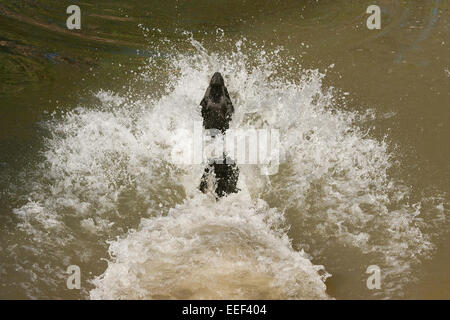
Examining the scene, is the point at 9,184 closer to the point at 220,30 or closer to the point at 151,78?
the point at 151,78

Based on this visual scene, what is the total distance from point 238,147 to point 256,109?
0.85 metres

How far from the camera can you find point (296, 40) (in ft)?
31.5

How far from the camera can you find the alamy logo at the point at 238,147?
21.8 ft

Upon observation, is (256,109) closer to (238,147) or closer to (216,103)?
(238,147)

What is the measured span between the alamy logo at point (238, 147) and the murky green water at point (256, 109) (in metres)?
0.35

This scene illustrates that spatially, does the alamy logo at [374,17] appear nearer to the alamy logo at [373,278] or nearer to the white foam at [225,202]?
the white foam at [225,202]

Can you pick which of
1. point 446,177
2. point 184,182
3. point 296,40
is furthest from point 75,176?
point 296,40

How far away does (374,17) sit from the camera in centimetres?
1056

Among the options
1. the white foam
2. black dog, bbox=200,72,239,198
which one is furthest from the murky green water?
black dog, bbox=200,72,239,198

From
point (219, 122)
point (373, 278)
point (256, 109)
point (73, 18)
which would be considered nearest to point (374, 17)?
point (256, 109)

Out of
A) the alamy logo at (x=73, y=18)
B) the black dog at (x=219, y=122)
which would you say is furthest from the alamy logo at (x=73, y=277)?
the alamy logo at (x=73, y=18)

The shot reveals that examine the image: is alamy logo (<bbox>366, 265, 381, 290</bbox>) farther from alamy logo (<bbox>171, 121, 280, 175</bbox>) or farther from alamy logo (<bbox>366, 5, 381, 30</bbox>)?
alamy logo (<bbox>366, 5, 381, 30</bbox>)

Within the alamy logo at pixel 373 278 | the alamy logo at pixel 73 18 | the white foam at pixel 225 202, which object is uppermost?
the alamy logo at pixel 73 18

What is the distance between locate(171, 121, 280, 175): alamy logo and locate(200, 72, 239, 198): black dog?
441 mm
